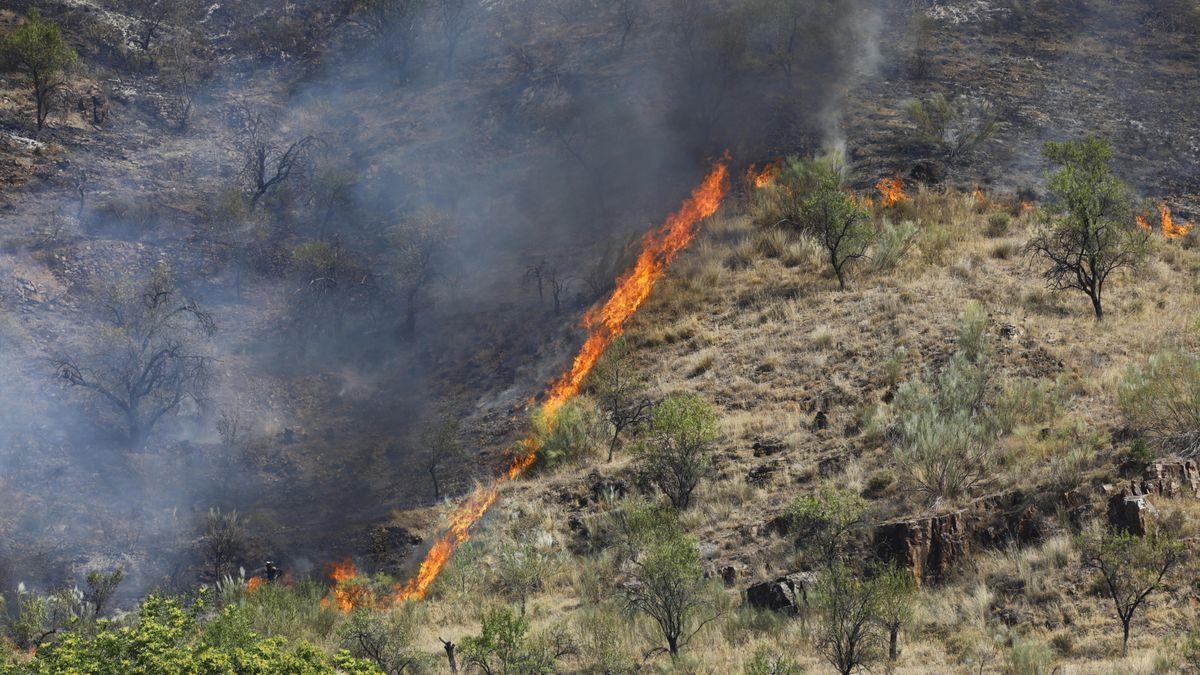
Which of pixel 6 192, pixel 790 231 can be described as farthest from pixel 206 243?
pixel 790 231

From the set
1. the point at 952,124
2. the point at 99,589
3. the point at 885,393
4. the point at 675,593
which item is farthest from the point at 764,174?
the point at 99,589

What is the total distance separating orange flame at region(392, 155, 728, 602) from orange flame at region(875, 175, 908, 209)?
5.91 meters

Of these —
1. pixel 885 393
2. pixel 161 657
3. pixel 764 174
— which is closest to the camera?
pixel 161 657

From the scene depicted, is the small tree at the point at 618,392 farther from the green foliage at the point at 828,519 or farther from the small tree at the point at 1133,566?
the small tree at the point at 1133,566

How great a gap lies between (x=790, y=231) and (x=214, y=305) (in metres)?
20.7

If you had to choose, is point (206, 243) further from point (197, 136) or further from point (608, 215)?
point (608, 215)

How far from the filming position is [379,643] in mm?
17375

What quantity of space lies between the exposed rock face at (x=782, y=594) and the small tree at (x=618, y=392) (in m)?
7.84

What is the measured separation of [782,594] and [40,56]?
3493 centimetres

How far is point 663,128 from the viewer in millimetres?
39500

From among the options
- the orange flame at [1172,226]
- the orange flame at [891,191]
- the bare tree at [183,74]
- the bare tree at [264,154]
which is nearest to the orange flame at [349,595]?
the bare tree at [264,154]

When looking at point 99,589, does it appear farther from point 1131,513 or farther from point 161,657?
point 1131,513

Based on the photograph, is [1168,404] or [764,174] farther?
[764,174]

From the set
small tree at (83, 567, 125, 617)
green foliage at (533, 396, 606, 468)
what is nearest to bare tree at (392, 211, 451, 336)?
green foliage at (533, 396, 606, 468)
